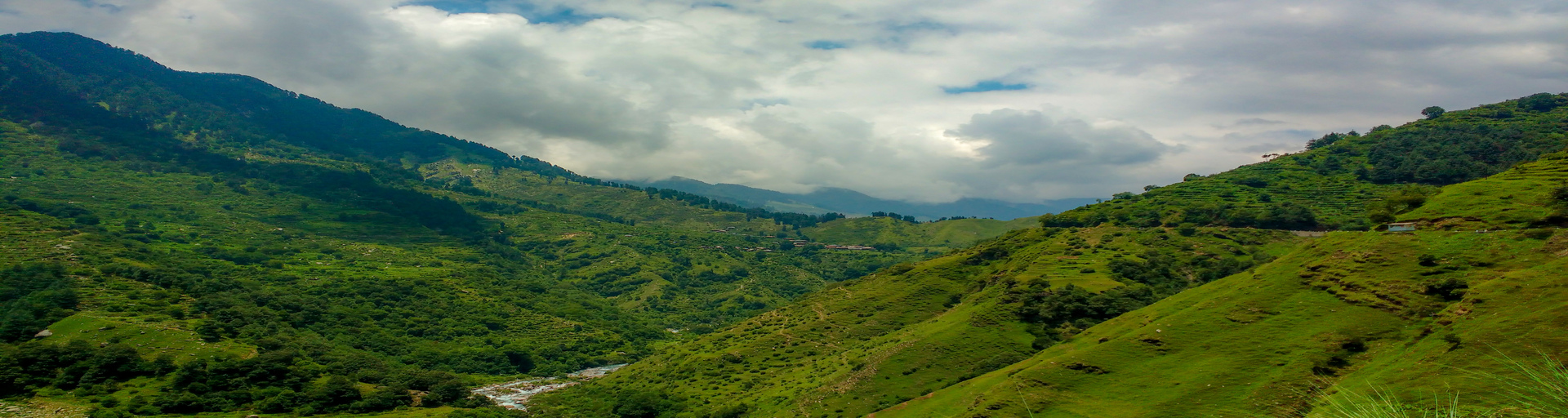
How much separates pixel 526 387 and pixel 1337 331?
137m

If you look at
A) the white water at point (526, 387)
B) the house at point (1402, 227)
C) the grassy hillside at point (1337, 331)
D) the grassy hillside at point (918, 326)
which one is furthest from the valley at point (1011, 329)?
the house at point (1402, 227)

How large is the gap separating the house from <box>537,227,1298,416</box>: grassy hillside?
30987 millimetres

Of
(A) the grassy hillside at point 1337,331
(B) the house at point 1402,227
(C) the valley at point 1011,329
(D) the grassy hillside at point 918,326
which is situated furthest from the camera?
(D) the grassy hillside at point 918,326

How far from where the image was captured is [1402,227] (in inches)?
3292

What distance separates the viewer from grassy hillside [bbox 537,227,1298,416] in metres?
102

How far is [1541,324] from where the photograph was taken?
158ft

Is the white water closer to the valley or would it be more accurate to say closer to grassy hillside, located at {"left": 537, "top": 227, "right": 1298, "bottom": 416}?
the valley

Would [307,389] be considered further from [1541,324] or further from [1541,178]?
[1541,178]

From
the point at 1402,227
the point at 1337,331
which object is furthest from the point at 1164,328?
the point at 1402,227

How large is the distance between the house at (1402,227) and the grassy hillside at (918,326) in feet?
102

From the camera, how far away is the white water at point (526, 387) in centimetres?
13838

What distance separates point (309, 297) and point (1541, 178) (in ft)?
725

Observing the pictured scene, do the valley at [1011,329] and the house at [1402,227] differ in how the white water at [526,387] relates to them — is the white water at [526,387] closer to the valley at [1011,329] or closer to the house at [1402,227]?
the valley at [1011,329]

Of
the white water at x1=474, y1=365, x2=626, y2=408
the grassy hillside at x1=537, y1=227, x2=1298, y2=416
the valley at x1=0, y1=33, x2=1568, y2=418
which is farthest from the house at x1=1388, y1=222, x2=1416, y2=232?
the white water at x1=474, y1=365, x2=626, y2=408
